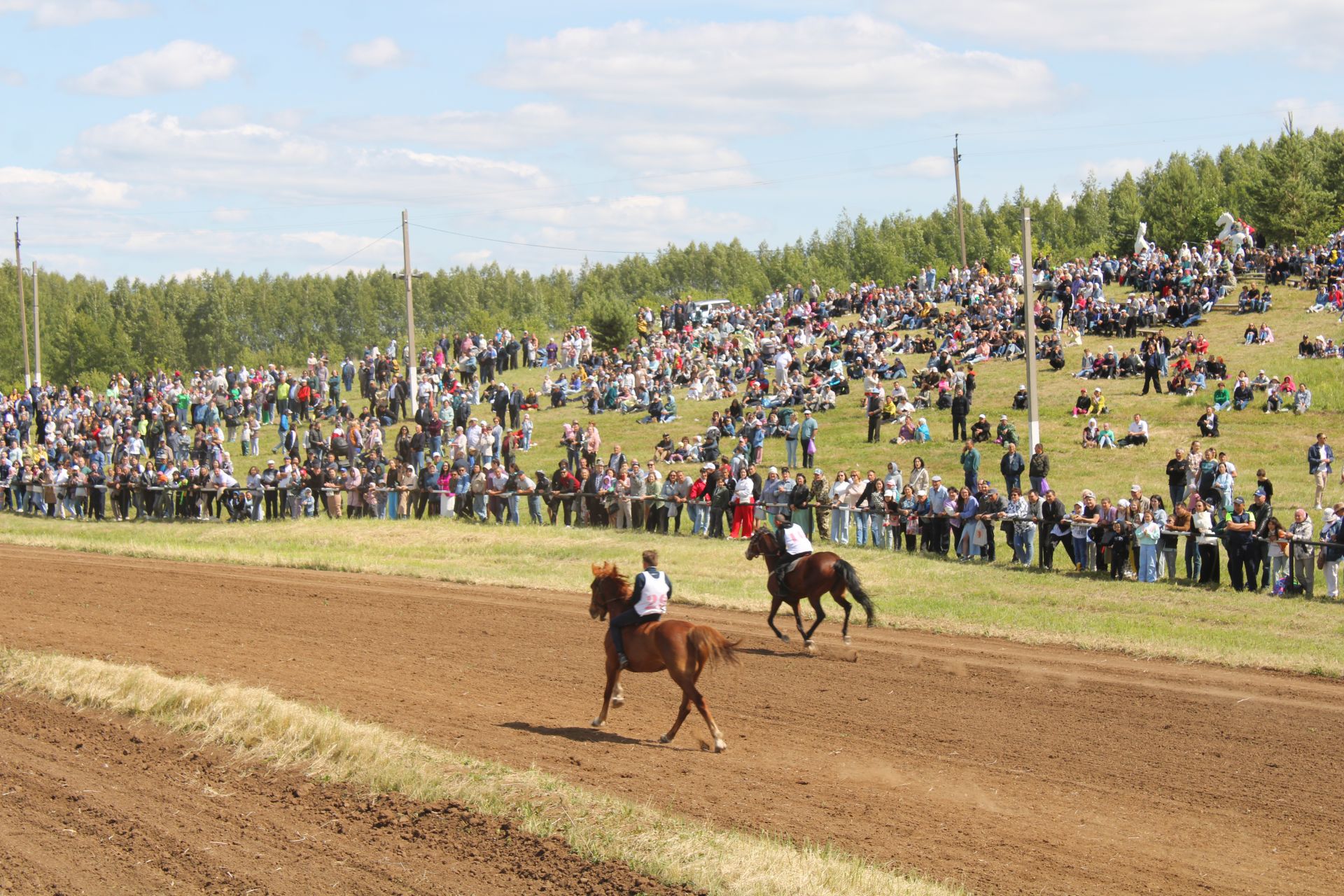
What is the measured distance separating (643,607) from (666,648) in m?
0.55

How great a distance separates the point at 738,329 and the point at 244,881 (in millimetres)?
44604

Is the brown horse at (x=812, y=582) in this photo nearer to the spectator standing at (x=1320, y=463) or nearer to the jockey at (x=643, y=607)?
the jockey at (x=643, y=607)

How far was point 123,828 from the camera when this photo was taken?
9.23 meters

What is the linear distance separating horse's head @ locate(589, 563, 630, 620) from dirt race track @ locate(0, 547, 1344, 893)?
4.06ft

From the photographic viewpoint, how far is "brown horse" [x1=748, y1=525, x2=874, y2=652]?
15.8 meters

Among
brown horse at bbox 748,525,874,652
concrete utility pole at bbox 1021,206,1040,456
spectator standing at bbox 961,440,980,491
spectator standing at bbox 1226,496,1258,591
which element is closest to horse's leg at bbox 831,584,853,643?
brown horse at bbox 748,525,874,652

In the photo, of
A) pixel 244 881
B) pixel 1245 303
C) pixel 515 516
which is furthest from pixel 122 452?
Answer: pixel 1245 303

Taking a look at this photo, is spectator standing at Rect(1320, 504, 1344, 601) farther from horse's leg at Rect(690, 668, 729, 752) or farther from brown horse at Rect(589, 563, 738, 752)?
horse's leg at Rect(690, 668, 729, 752)

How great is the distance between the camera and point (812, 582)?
53.1ft

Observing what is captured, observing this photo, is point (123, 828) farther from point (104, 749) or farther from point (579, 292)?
point (579, 292)

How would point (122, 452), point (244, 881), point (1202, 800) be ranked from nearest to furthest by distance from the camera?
point (244, 881), point (1202, 800), point (122, 452)

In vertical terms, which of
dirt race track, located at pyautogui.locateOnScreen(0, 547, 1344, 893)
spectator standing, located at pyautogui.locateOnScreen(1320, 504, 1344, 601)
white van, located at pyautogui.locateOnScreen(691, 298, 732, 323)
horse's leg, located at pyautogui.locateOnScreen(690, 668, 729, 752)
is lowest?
dirt race track, located at pyautogui.locateOnScreen(0, 547, 1344, 893)

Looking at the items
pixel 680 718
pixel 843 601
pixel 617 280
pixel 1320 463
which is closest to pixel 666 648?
pixel 680 718

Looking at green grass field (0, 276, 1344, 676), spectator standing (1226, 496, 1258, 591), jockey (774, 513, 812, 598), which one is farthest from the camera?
spectator standing (1226, 496, 1258, 591)
